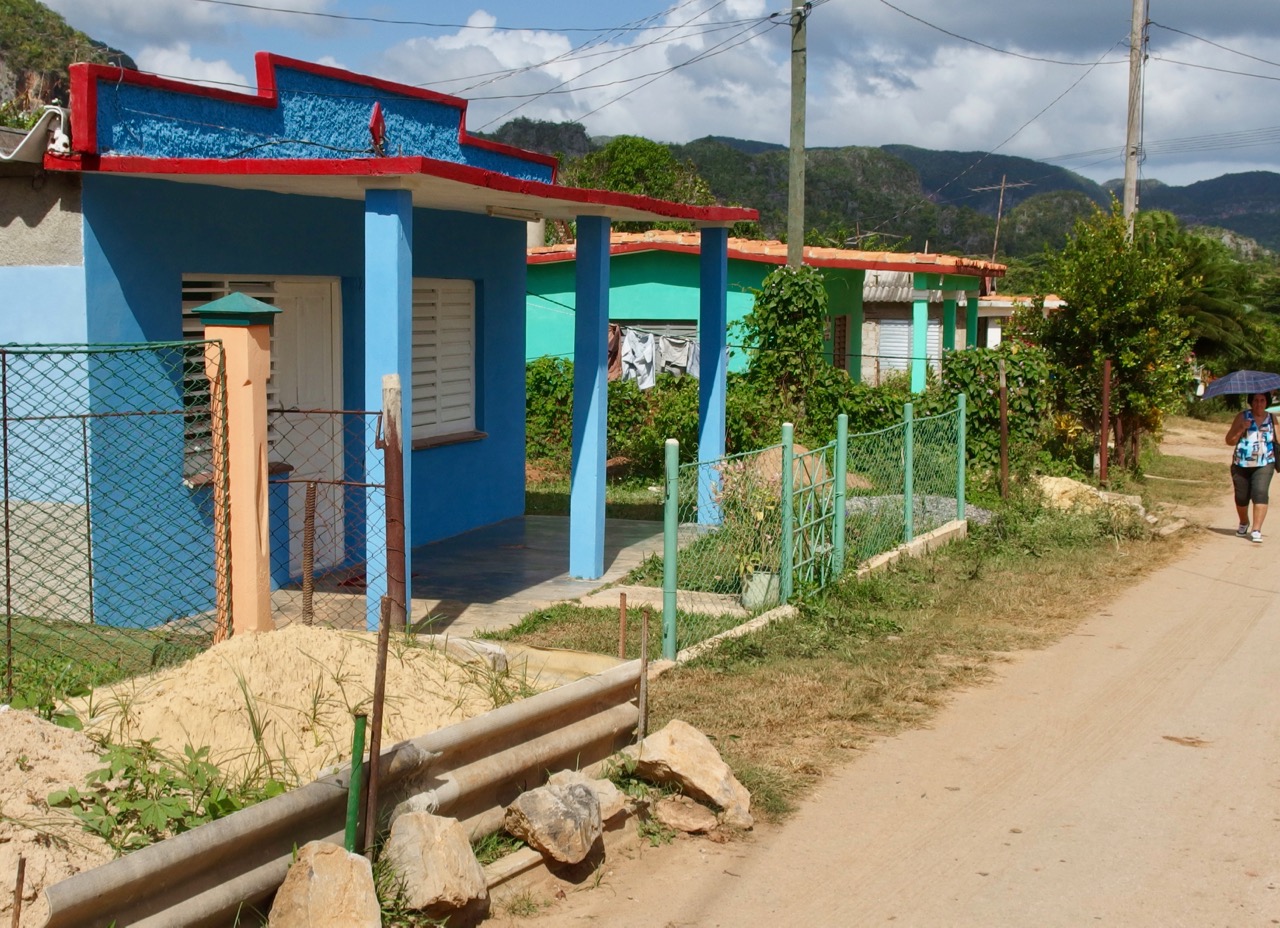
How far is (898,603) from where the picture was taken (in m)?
9.59

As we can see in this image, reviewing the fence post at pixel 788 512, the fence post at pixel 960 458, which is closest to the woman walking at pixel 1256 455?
the fence post at pixel 960 458

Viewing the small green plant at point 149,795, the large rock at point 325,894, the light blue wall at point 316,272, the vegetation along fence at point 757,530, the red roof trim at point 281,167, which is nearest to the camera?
the large rock at point 325,894

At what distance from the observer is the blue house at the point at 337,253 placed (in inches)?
297

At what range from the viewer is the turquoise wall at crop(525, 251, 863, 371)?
1933cm

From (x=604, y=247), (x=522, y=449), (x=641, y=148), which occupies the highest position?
(x=641, y=148)

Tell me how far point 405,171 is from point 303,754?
3.53m

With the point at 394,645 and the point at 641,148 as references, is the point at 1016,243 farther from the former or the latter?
the point at 394,645

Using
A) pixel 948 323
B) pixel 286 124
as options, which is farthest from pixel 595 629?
pixel 948 323

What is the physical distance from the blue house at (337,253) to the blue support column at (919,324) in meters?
10.7

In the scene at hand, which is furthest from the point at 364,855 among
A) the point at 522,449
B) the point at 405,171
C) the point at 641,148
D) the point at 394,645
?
the point at 641,148

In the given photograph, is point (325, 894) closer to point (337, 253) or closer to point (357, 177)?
point (357, 177)

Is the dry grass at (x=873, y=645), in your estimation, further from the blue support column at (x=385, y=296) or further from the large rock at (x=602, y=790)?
the blue support column at (x=385, y=296)

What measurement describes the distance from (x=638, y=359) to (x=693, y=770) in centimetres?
1372

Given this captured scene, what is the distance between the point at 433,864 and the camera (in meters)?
4.30
